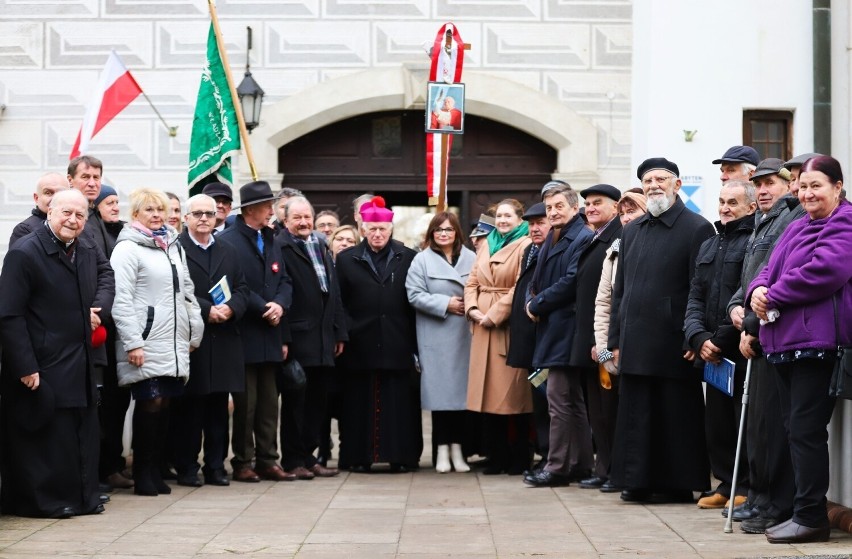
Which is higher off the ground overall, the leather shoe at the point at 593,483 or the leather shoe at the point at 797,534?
the leather shoe at the point at 797,534

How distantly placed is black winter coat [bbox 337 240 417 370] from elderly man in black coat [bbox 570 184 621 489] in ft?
5.67

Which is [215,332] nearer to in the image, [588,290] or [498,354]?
[498,354]

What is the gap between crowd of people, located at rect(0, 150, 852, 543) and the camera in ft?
25.6

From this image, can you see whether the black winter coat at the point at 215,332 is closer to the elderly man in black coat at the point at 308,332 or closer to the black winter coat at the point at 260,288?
the black winter coat at the point at 260,288

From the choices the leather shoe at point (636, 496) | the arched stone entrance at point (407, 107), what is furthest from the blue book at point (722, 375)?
the arched stone entrance at point (407, 107)

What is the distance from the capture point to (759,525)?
7777 mm

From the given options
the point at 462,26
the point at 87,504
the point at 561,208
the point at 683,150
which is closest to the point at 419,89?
the point at 462,26

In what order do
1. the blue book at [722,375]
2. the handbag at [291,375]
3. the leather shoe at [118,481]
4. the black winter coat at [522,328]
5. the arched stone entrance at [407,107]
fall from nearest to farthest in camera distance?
the blue book at [722,375]
the leather shoe at [118,481]
the black winter coat at [522,328]
the handbag at [291,375]
the arched stone entrance at [407,107]

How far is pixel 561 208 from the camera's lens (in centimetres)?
1039

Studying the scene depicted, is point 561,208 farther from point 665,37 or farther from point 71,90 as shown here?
point 71,90

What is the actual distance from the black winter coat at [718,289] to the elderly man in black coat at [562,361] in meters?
1.46

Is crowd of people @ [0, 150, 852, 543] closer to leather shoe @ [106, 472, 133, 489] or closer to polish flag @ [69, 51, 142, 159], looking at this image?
leather shoe @ [106, 472, 133, 489]

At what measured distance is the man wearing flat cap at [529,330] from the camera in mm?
10617

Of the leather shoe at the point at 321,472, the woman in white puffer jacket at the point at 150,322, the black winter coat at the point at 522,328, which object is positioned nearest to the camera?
the woman in white puffer jacket at the point at 150,322
